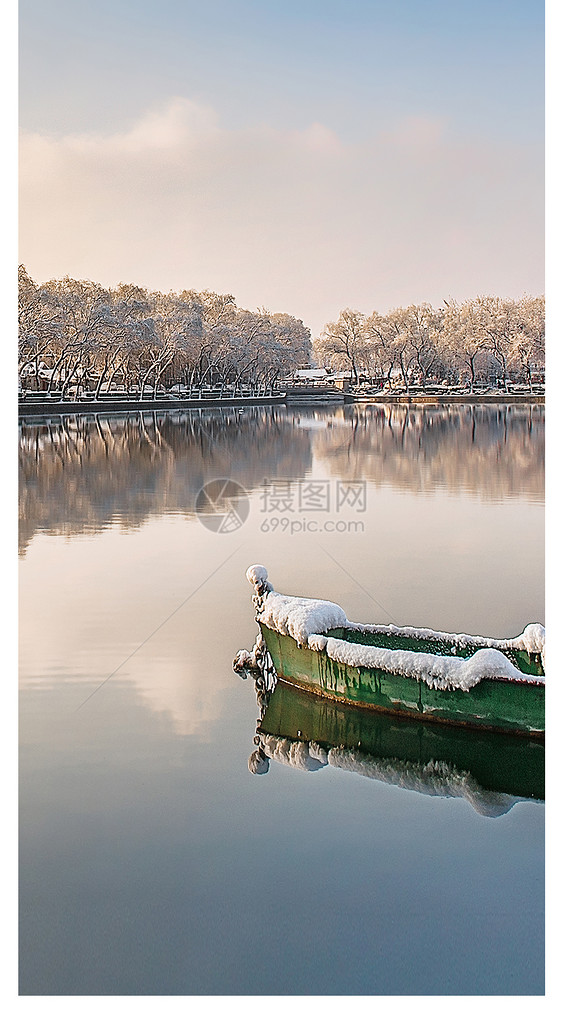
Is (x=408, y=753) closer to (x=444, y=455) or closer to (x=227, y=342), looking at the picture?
(x=444, y=455)

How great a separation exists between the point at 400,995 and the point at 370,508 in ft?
48.9

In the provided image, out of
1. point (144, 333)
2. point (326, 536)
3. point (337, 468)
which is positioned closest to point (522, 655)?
point (326, 536)

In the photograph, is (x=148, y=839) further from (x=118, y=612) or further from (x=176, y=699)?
(x=118, y=612)

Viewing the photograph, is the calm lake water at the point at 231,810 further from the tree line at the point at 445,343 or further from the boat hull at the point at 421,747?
the tree line at the point at 445,343

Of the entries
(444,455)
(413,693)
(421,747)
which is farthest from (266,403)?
(421,747)

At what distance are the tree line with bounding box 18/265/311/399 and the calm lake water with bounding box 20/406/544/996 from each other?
37397 mm

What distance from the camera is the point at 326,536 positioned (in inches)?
623

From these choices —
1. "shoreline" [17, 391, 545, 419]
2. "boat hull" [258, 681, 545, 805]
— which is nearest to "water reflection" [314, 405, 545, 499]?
"boat hull" [258, 681, 545, 805]

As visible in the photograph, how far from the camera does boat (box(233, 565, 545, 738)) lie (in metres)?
6.57

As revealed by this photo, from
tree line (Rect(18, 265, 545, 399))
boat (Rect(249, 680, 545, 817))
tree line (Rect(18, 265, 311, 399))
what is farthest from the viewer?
tree line (Rect(18, 265, 545, 399))

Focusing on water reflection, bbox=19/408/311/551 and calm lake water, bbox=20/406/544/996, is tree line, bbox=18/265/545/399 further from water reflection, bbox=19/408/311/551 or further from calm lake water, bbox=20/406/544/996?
calm lake water, bbox=20/406/544/996

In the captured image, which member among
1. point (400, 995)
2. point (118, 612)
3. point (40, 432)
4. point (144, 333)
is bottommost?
point (400, 995)

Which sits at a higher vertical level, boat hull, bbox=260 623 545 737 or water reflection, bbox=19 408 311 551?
water reflection, bbox=19 408 311 551

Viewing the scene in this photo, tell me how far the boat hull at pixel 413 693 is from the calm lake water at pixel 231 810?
40 centimetres
